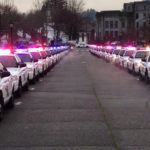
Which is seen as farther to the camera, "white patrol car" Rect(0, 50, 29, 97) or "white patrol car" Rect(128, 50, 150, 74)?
"white patrol car" Rect(128, 50, 150, 74)

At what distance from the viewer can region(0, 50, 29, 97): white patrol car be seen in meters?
17.7

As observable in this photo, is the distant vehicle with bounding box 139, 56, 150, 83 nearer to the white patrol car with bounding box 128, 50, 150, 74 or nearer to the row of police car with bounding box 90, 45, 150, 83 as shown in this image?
the row of police car with bounding box 90, 45, 150, 83

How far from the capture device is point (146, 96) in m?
18.0

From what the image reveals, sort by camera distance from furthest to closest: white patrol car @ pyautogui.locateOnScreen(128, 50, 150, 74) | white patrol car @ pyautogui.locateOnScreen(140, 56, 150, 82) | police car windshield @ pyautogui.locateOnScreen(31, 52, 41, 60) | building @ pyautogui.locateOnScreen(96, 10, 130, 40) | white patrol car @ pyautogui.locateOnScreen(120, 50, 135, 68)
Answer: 1. building @ pyautogui.locateOnScreen(96, 10, 130, 40)
2. white patrol car @ pyautogui.locateOnScreen(120, 50, 135, 68)
3. police car windshield @ pyautogui.locateOnScreen(31, 52, 41, 60)
4. white patrol car @ pyautogui.locateOnScreen(128, 50, 150, 74)
5. white patrol car @ pyautogui.locateOnScreen(140, 56, 150, 82)

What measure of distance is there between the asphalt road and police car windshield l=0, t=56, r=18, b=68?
1.31m

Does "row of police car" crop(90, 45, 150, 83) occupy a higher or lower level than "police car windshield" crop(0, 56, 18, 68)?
lower

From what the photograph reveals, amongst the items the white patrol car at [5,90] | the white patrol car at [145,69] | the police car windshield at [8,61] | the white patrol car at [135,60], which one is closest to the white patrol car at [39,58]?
the white patrol car at [135,60]

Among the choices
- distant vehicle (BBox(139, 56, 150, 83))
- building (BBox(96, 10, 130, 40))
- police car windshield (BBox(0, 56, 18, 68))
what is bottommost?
distant vehicle (BBox(139, 56, 150, 83))

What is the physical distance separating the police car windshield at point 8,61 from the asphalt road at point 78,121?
4.31ft

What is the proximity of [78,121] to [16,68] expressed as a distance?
7.05 meters

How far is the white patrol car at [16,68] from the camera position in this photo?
17703mm

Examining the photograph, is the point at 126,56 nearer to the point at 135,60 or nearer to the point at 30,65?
the point at 135,60

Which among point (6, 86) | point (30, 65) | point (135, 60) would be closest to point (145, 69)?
point (30, 65)

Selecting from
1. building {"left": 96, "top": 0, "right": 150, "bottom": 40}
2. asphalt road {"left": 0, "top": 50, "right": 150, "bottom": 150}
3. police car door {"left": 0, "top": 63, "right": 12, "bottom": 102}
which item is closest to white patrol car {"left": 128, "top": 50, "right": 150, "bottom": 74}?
asphalt road {"left": 0, "top": 50, "right": 150, "bottom": 150}
